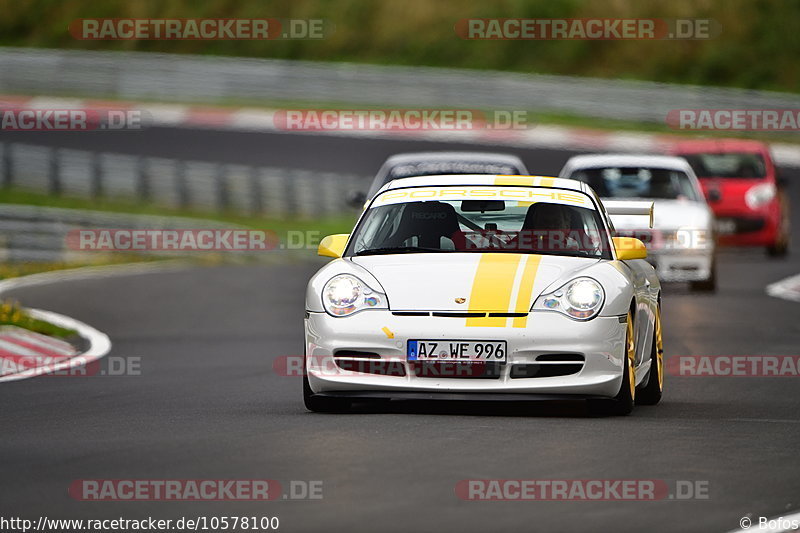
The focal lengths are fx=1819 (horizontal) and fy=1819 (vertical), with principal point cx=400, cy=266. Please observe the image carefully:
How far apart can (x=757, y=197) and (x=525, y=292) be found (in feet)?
51.6

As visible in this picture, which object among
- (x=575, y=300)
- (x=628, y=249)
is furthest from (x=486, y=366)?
(x=628, y=249)

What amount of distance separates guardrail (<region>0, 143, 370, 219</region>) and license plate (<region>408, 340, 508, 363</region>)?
24.7 metres

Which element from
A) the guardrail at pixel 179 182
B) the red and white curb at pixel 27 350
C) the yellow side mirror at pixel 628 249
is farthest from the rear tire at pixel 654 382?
the guardrail at pixel 179 182

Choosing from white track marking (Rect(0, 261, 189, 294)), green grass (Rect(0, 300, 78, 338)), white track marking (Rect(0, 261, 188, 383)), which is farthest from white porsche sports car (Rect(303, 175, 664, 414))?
white track marking (Rect(0, 261, 189, 294))

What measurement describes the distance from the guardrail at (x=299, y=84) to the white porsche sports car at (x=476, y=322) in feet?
107

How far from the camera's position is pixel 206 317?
18.1m

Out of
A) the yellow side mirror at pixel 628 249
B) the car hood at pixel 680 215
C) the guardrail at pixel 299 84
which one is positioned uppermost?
the guardrail at pixel 299 84

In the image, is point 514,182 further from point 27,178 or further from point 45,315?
point 27,178

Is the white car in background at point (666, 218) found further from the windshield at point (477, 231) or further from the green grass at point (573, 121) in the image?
the green grass at point (573, 121)

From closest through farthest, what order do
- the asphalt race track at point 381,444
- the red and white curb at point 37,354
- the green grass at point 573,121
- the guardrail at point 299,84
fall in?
the asphalt race track at point 381,444
the red and white curb at point 37,354
the green grass at point 573,121
the guardrail at point 299,84

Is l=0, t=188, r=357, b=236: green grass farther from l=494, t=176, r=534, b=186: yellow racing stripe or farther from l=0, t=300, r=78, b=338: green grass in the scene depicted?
l=494, t=176, r=534, b=186: yellow racing stripe

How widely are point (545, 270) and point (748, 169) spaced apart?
16475 mm

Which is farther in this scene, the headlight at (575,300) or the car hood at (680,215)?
the car hood at (680,215)

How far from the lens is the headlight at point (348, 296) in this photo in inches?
386
